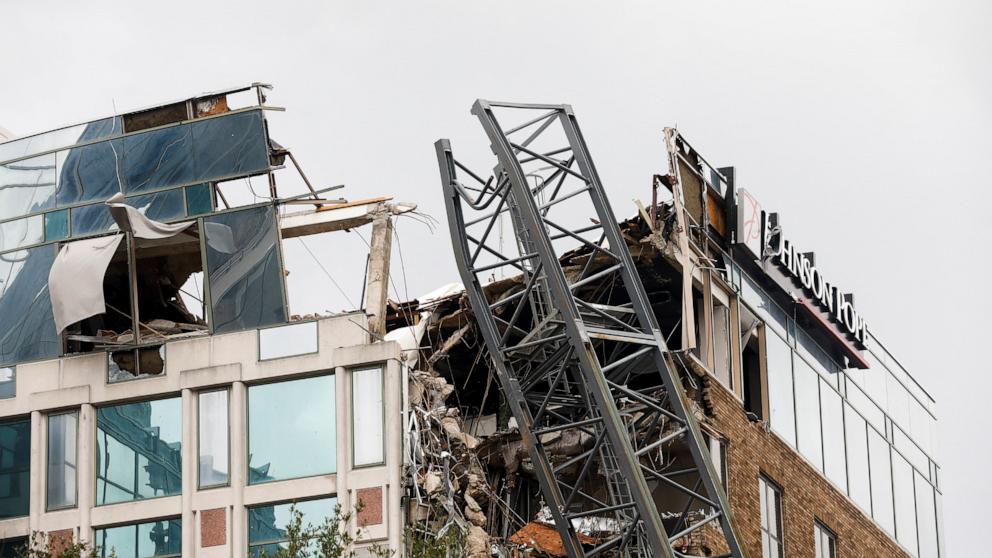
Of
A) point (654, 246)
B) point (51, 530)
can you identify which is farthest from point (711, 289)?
point (51, 530)

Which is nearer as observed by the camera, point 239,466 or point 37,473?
point 239,466

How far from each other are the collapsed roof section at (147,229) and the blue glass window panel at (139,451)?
33.7 inches

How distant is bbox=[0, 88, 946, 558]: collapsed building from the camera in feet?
129

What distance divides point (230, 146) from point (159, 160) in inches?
63.1

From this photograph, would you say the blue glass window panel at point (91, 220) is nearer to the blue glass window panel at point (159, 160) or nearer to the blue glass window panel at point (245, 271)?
the blue glass window panel at point (159, 160)

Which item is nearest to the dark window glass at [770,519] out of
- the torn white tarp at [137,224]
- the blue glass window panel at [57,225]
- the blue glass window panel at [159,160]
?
the torn white tarp at [137,224]

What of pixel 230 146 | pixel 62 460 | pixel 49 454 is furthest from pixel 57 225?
pixel 62 460

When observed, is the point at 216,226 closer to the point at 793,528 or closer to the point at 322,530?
the point at 322,530

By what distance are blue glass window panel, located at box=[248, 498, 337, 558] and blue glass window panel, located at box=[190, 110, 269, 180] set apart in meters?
6.77

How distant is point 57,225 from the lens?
43.1 meters

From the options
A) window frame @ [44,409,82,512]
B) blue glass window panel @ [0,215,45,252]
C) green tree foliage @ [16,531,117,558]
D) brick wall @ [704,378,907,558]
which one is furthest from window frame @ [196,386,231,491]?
brick wall @ [704,378,907,558]

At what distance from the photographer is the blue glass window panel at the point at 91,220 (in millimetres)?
42625

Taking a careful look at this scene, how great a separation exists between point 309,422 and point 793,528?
11620 millimetres

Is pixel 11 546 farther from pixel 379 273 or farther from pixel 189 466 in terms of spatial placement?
pixel 379 273
